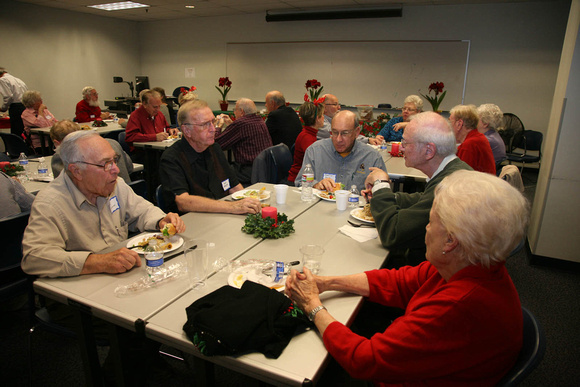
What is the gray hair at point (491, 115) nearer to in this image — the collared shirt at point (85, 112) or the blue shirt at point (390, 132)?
the blue shirt at point (390, 132)

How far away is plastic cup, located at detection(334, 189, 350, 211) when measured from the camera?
2531mm

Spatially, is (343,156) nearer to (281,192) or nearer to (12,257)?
(281,192)

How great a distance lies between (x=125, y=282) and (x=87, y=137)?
870 mm

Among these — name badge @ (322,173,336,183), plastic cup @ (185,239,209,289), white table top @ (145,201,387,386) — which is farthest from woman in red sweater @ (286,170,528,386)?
name badge @ (322,173,336,183)

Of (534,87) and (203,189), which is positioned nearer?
(203,189)

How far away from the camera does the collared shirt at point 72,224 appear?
1563 mm

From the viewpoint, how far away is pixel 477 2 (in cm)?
736

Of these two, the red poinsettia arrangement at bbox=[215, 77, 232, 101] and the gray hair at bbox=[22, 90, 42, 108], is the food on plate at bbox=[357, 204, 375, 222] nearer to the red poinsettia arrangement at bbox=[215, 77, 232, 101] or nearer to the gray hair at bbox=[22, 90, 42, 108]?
the gray hair at bbox=[22, 90, 42, 108]

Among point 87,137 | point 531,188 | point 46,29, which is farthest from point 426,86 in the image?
point 46,29

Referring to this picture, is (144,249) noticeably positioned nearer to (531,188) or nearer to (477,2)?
(531,188)

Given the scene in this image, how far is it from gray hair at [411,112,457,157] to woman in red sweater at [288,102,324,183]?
189 cm

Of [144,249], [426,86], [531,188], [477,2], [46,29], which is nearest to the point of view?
[144,249]

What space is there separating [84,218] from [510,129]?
23.4 ft

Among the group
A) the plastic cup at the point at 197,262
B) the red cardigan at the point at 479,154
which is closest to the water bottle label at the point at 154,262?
the plastic cup at the point at 197,262
